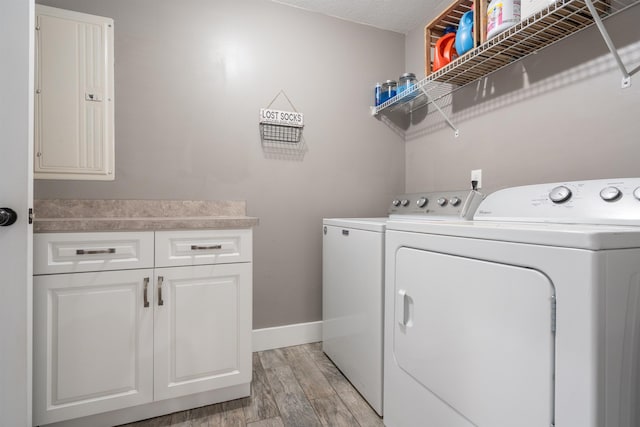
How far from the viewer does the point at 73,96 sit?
163 centimetres

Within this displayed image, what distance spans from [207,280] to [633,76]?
187 centimetres

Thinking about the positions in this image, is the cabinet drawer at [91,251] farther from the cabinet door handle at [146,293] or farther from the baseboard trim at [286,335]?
the baseboard trim at [286,335]

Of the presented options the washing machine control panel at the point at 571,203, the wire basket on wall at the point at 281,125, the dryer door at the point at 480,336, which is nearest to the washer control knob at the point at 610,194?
the washing machine control panel at the point at 571,203

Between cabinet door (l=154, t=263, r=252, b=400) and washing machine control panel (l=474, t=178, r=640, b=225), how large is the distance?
3.78 ft

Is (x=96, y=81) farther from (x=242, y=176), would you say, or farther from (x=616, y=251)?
(x=616, y=251)

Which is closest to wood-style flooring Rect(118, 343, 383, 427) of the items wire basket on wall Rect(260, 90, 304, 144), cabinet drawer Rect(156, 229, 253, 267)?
cabinet drawer Rect(156, 229, 253, 267)

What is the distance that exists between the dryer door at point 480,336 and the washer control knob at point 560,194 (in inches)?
18.1

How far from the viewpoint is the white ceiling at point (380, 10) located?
2045 mm

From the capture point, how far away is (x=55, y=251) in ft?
3.95

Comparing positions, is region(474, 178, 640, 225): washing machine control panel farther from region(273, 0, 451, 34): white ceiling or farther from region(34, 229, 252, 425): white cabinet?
region(273, 0, 451, 34): white ceiling

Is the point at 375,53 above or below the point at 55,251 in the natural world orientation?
above

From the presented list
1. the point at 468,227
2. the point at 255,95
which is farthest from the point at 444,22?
the point at 468,227

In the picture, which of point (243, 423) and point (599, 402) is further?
point (243, 423)

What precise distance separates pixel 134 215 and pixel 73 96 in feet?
2.24
